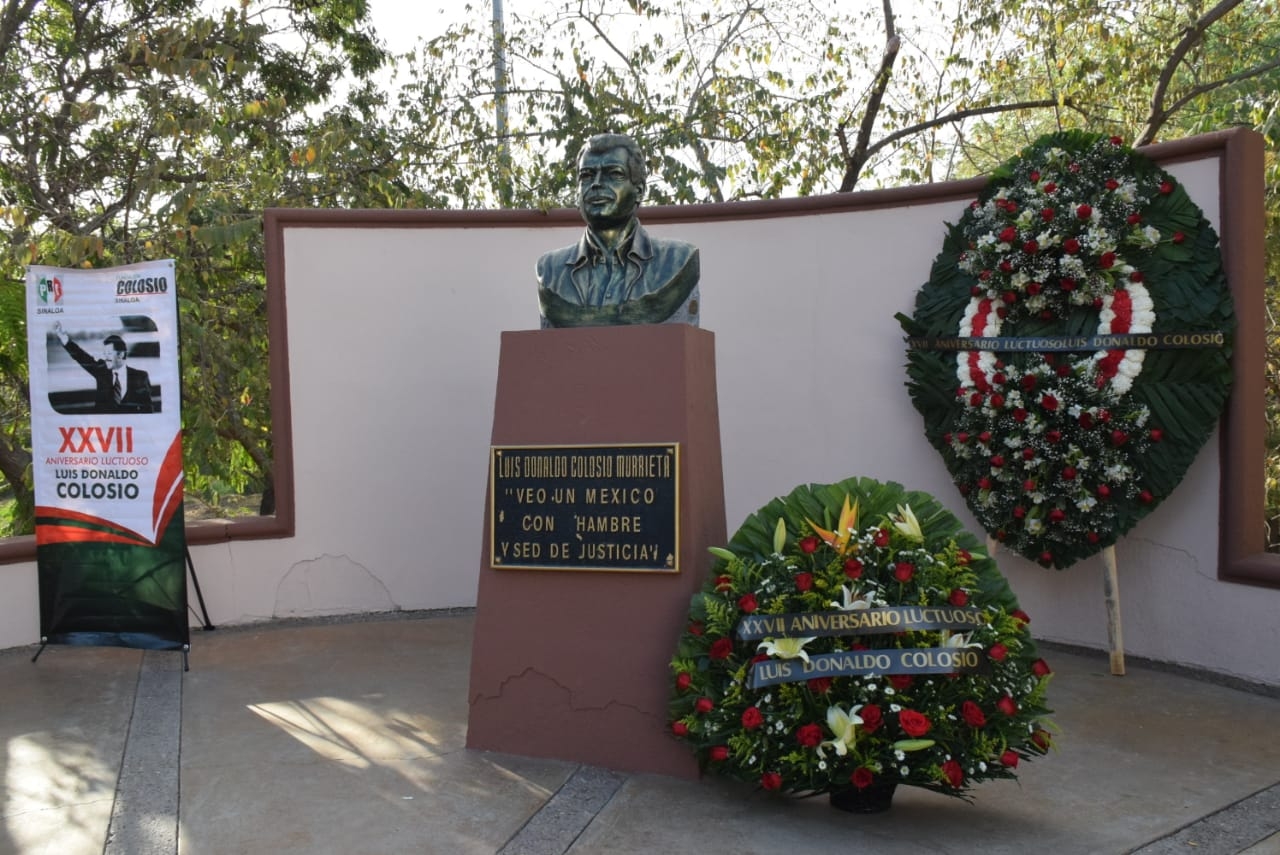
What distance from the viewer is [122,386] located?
5.26 m

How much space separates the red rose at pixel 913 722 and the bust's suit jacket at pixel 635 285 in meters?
1.71

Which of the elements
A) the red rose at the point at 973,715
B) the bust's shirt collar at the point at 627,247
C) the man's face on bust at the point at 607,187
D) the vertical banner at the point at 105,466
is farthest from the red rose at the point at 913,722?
the vertical banner at the point at 105,466

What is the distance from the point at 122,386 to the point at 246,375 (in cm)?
315

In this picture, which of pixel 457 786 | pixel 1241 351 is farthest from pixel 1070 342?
pixel 457 786

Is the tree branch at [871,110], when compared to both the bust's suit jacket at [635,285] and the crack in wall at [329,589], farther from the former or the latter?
the bust's suit jacket at [635,285]

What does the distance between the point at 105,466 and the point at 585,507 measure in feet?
8.51

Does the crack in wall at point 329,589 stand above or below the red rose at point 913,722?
below

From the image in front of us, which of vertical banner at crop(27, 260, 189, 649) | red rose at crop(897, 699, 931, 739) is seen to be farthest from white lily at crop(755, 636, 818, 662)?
vertical banner at crop(27, 260, 189, 649)

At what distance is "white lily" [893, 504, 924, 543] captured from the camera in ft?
11.5

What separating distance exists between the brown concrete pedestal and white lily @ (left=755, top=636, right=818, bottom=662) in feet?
1.74

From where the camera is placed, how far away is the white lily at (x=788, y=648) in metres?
3.36

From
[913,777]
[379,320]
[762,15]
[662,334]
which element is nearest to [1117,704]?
[913,777]

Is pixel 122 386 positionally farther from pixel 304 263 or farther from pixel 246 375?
pixel 246 375

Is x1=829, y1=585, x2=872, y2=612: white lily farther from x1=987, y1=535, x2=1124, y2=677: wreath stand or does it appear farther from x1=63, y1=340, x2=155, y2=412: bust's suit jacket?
x1=63, y1=340, x2=155, y2=412: bust's suit jacket
